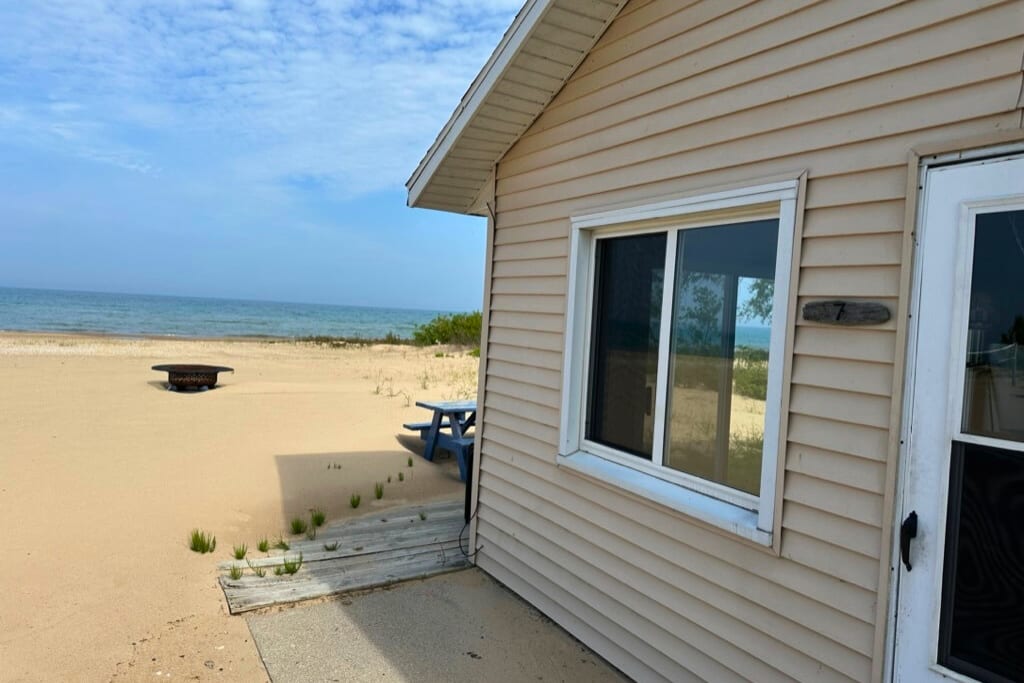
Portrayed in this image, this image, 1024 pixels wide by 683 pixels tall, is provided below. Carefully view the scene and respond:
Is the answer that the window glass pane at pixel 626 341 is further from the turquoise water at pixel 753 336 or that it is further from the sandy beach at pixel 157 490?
the sandy beach at pixel 157 490

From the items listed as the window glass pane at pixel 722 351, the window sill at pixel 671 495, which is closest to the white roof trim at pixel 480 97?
the window glass pane at pixel 722 351

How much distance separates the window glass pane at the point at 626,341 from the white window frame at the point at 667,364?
0.18ft

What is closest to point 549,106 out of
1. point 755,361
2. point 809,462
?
point 755,361

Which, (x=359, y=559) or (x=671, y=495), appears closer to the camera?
(x=671, y=495)

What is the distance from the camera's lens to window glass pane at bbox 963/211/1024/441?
194 centimetres

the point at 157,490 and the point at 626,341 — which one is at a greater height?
the point at 626,341

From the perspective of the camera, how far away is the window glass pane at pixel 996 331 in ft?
6.35

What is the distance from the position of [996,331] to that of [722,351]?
1194mm

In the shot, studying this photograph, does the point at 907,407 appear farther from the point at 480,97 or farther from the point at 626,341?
the point at 480,97

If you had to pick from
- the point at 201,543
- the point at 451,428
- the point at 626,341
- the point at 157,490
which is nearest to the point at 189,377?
the point at 157,490

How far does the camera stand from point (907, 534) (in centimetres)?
215

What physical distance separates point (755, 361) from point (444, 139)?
8.79 ft

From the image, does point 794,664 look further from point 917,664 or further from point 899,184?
point 899,184

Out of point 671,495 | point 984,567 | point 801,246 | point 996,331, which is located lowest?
point 671,495
